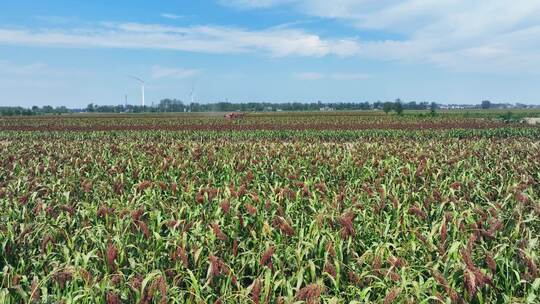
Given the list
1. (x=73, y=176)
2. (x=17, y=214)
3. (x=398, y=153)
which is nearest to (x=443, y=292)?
(x=17, y=214)

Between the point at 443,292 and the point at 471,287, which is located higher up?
the point at 471,287

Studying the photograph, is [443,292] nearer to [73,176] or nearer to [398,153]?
[73,176]

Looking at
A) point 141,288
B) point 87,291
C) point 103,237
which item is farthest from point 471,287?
point 103,237

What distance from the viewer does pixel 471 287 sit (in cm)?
296

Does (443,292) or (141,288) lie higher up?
(141,288)

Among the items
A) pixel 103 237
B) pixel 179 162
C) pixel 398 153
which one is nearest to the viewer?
pixel 103 237

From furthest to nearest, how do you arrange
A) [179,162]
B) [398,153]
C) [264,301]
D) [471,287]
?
[398,153]
[179,162]
[264,301]
[471,287]

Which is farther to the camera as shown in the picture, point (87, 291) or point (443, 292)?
point (443, 292)

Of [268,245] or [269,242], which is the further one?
[269,242]

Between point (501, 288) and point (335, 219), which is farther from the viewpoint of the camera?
point (335, 219)

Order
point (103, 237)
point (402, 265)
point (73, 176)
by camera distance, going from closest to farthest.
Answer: point (402, 265) < point (103, 237) < point (73, 176)

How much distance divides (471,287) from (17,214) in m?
5.79

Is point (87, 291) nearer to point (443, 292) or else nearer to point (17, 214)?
point (443, 292)

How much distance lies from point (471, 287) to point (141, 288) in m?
2.31
